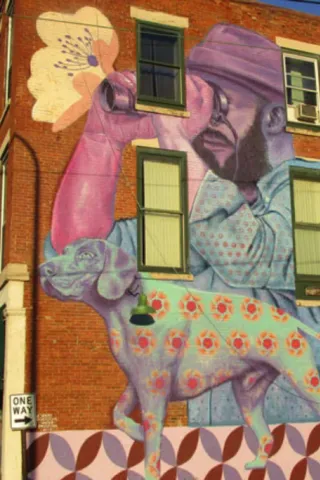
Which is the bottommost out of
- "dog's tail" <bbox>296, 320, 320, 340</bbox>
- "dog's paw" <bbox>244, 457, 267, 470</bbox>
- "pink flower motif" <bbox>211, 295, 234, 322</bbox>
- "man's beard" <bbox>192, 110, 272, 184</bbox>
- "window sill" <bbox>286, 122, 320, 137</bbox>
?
"dog's paw" <bbox>244, 457, 267, 470</bbox>

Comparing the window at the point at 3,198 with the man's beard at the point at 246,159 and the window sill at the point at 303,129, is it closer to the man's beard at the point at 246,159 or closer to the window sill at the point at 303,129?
the man's beard at the point at 246,159

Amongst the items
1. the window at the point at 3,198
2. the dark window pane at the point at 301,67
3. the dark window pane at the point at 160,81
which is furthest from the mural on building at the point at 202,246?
the window at the point at 3,198

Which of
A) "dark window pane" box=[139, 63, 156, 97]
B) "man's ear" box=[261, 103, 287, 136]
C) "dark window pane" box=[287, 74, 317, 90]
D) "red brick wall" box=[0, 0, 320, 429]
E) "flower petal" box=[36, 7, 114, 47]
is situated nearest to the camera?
"red brick wall" box=[0, 0, 320, 429]

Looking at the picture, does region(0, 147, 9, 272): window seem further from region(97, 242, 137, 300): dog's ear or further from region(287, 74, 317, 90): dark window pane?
region(287, 74, 317, 90): dark window pane

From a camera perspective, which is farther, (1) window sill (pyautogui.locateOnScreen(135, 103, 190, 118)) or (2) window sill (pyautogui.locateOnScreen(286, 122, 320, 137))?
(2) window sill (pyautogui.locateOnScreen(286, 122, 320, 137))

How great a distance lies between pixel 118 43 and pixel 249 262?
17.9 ft

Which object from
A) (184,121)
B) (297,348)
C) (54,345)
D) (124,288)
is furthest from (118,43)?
(297,348)

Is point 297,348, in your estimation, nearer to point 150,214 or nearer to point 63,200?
point 150,214

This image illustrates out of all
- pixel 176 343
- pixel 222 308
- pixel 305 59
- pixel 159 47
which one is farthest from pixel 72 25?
pixel 176 343

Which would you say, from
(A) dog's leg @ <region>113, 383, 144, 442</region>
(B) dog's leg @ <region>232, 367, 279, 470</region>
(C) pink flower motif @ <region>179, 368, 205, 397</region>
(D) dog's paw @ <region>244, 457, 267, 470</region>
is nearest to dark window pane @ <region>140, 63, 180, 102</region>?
(C) pink flower motif @ <region>179, 368, 205, 397</region>

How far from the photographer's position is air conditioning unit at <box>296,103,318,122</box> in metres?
16.7

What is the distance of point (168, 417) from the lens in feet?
45.9

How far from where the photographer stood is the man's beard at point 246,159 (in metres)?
15.7

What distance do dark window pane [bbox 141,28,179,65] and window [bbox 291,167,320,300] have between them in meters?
3.75
